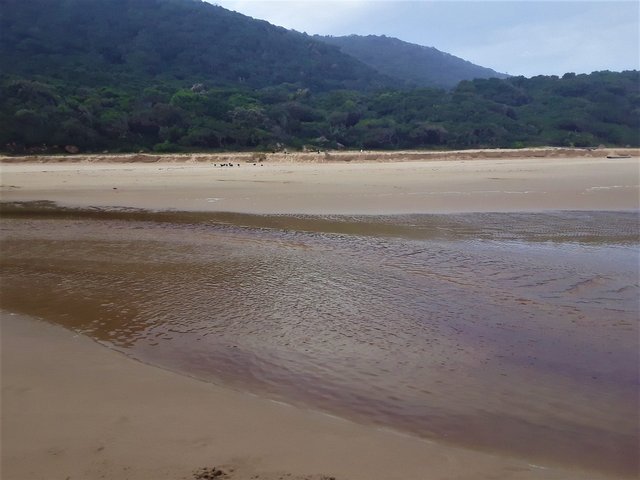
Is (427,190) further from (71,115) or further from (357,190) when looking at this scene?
(71,115)

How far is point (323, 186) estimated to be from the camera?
48.5ft

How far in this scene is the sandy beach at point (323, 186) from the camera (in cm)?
1212

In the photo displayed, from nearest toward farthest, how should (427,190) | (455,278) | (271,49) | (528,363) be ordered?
(528,363), (455,278), (427,190), (271,49)

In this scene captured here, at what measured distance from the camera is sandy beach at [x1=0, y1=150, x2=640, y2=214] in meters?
12.1

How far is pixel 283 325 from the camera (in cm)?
462

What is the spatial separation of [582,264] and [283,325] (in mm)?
4168

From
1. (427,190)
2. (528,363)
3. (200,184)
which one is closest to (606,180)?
(427,190)

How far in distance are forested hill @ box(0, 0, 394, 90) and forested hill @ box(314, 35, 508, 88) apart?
97.5ft

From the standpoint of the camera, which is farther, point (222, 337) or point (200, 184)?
point (200, 184)

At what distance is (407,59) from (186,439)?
118 m

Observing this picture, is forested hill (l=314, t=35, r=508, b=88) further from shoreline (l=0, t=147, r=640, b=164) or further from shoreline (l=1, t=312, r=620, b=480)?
shoreline (l=1, t=312, r=620, b=480)

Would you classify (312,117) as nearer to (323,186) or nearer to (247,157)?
(247,157)

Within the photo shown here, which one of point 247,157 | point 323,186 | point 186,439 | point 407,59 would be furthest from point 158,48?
point 407,59

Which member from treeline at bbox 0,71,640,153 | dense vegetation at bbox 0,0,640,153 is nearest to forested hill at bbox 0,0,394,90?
dense vegetation at bbox 0,0,640,153
